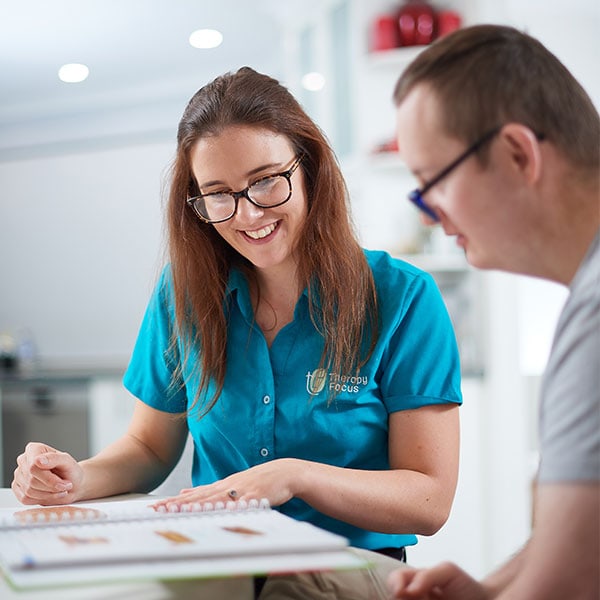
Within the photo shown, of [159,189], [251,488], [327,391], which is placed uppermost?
[159,189]

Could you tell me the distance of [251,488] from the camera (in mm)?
1230

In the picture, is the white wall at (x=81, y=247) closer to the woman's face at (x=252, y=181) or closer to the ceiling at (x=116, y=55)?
the ceiling at (x=116, y=55)

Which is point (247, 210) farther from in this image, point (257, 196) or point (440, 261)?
point (440, 261)

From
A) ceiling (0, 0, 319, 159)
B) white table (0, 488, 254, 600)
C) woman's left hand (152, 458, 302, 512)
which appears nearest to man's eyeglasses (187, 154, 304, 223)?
woman's left hand (152, 458, 302, 512)

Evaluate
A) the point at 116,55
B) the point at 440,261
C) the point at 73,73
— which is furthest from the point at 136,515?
the point at 73,73

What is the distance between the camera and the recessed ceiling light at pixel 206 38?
196 inches

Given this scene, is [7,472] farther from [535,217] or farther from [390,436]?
[535,217]

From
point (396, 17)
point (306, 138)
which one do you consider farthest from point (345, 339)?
point (396, 17)

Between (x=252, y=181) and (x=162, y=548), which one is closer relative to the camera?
(x=162, y=548)

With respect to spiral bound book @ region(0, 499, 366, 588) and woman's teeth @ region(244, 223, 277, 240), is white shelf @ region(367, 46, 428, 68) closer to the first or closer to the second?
woman's teeth @ region(244, 223, 277, 240)

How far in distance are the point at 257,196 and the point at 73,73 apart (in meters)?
4.43

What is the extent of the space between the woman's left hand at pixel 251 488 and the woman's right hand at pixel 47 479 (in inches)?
11.5

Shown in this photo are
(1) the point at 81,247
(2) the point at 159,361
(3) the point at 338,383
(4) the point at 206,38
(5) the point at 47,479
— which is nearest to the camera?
(5) the point at 47,479

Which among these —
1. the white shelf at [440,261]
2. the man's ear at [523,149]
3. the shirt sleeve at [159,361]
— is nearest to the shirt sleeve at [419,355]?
the shirt sleeve at [159,361]
